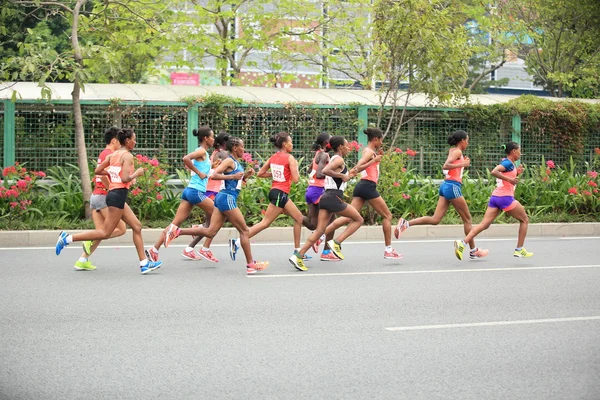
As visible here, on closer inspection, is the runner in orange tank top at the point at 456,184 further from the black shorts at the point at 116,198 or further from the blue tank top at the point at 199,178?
the black shorts at the point at 116,198

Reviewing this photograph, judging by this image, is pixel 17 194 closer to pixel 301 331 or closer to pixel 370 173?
pixel 370 173

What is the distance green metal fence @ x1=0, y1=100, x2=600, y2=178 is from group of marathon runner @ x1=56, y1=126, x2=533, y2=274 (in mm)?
5562

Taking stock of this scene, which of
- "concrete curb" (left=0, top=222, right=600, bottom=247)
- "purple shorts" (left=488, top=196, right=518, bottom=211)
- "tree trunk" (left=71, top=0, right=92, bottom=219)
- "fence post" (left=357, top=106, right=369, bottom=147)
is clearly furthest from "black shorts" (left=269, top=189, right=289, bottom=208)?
"fence post" (left=357, top=106, right=369, bottom=147)

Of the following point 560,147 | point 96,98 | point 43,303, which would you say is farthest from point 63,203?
point 560,147

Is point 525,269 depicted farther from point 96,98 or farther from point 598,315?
point 96,98

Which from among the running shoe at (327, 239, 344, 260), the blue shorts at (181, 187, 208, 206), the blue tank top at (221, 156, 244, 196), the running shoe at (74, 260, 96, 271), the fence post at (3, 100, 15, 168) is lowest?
the running shoe at (74, 260, 96, 271)

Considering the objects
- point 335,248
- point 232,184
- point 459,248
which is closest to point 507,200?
point 459,248

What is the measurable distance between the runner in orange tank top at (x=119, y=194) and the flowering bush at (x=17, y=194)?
15.1ft

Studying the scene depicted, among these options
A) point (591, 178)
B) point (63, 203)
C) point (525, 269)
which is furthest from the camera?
point (591, 178)

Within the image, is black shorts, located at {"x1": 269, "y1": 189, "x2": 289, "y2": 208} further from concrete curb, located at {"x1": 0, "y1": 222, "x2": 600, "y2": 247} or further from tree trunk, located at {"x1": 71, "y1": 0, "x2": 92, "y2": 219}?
tree trunk, located at {"x1": 71, "y1": 0, "x2": 92, "y2": 219}

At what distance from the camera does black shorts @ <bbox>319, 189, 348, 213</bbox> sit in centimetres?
1177

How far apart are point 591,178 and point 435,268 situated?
849 centimetres

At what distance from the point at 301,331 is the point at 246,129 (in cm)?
1139

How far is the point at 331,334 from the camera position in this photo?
7.49 metres
